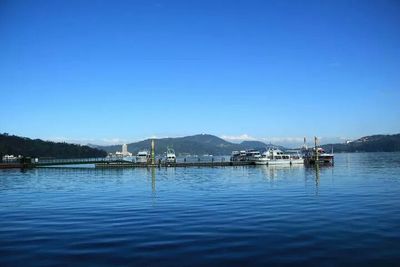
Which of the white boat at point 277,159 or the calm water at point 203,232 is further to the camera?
the white boat at point 277,159

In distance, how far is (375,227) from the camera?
21656mm

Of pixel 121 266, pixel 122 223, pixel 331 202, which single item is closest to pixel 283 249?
pixel 121 266

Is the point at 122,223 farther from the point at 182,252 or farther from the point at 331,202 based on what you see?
the point at 331,202

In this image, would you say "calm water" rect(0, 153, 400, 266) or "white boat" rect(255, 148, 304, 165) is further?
"white boat" rect(255, 148, 304, 165)

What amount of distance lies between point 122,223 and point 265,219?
8.24m

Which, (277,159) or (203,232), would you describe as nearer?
(203,232)

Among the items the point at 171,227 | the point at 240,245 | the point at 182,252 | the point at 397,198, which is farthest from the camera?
the point at 397,198

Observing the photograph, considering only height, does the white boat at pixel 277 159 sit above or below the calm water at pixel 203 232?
above

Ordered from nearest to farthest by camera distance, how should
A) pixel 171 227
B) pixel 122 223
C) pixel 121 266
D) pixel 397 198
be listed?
pixel 121 266 < pixel 171 227 < pixel 122 223 < pixel 397 198

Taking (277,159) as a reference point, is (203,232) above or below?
below

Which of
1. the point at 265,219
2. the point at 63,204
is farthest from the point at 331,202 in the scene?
the point at 63,204

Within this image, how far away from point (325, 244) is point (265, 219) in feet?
23.0

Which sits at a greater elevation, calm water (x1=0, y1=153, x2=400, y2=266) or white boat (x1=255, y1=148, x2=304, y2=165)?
white boat (x1=255, y1=148, x2=304, y2=165)

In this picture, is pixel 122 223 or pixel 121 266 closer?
pixel 121 266
